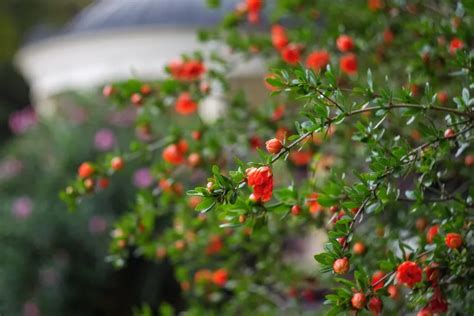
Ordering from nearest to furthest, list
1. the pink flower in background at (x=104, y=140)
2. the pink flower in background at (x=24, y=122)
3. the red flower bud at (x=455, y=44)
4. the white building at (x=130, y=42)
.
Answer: the red flower bud at (x=455, y=44) → the pink flower in background at (x=104, y=140) → the pink flower in background at (x=24, y=122) → the white building at (x=130, y=42)

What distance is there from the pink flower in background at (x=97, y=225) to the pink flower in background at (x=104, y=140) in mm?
515

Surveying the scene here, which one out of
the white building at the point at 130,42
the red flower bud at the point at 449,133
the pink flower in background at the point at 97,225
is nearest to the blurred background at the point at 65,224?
the pink flower in background at the point at 97,225

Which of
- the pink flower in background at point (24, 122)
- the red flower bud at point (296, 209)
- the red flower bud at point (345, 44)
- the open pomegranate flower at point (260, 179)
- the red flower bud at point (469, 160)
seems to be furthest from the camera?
the pink flower in background at point (24, 122)

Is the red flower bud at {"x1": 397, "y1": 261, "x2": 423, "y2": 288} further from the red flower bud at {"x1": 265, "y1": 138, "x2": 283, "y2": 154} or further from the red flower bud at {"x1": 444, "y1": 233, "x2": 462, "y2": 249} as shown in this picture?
the red flower bud at {"x1": 265, "y1": 138, "x2": 283, "y2": 154}

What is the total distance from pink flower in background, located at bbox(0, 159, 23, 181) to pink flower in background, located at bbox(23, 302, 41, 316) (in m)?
0.91

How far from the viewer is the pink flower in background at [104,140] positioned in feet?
17.4

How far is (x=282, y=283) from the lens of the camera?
116 inches

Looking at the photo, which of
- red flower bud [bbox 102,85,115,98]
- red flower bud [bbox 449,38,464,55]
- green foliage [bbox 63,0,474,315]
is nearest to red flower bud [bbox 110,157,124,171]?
green foliage [bbox 63,0,474,315]

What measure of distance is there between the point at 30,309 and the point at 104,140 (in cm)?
109

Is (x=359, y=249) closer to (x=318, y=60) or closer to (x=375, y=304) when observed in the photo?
(x=375, y=304)

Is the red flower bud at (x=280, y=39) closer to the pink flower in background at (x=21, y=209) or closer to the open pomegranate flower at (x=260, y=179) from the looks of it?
the open pomegranate flower at (x=260, y=179)

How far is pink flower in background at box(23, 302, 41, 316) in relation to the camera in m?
4.82

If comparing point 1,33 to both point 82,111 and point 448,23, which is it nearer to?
point 82,111

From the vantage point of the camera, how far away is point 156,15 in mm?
7406
